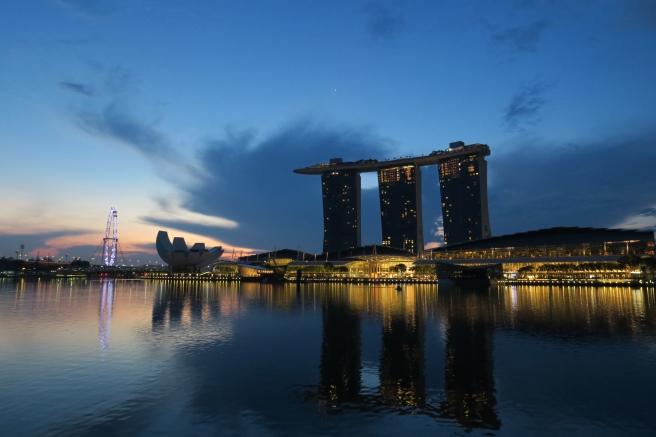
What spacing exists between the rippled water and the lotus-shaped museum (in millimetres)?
145998

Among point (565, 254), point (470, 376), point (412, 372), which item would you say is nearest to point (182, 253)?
point (565, 254)

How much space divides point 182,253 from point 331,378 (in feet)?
554

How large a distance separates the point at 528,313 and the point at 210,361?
32248 mm

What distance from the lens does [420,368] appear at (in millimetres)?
19750

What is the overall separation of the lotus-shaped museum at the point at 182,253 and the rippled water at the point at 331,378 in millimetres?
145998

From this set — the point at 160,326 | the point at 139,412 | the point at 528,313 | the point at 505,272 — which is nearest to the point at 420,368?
the point at 139,412

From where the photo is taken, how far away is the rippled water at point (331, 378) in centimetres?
1318

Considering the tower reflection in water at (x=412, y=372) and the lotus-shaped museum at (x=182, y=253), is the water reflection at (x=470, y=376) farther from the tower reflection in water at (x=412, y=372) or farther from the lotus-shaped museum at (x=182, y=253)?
the lotus-shaped museum at (x=182, y=253)

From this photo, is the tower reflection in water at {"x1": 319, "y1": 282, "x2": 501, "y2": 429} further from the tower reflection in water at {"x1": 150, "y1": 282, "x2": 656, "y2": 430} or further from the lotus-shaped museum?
the lotus-shaped museum

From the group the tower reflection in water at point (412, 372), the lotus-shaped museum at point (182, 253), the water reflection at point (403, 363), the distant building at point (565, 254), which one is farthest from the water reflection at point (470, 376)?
the lotus-shaped museum at point (182, 253)

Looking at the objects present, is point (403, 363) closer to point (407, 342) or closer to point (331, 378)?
point (331, 378)

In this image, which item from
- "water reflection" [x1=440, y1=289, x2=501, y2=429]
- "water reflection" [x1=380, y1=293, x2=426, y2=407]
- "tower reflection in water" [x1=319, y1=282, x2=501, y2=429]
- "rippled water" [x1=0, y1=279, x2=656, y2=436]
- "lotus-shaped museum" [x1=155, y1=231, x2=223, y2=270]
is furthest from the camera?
"lotus-shaped museum" [x1=155, y1=231, x2=223, y2=270]

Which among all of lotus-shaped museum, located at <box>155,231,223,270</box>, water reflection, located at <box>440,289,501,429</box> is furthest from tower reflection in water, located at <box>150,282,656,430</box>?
lotus-shaped museum, located at <box>155,231,223,270</box>

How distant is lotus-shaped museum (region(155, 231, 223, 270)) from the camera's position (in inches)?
6929
